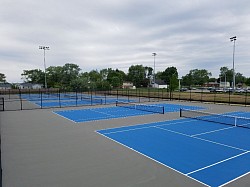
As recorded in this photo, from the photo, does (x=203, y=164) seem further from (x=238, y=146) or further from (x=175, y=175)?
(x=238, y=146)

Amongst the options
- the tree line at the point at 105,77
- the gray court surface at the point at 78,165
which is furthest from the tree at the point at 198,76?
the gray court surface at the point at 78,165

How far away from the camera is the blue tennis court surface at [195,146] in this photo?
6.09 meters

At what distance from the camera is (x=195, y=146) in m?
8.62

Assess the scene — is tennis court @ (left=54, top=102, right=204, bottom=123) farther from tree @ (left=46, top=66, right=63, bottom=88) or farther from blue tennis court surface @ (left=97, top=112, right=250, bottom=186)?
tree @ (left=46, top=66, right=63, bottom=88)

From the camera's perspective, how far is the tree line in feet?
243

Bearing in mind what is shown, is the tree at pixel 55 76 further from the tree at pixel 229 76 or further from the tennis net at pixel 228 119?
the tree at pixel 229 76

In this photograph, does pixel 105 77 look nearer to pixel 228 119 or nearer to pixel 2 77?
pixel 2 77

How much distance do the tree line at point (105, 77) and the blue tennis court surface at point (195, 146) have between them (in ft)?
166

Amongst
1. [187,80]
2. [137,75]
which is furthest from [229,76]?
[137,75]

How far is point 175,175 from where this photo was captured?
583 cm

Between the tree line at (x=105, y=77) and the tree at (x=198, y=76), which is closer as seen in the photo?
the tree line at (x=105, y=77)

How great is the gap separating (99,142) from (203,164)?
4434 mm

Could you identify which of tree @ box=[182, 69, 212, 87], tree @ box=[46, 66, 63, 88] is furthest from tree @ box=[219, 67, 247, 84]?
tree @ box=[46, 66, 63, 88]

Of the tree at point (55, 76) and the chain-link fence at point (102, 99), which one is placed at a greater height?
the tree at point (55, 76)
